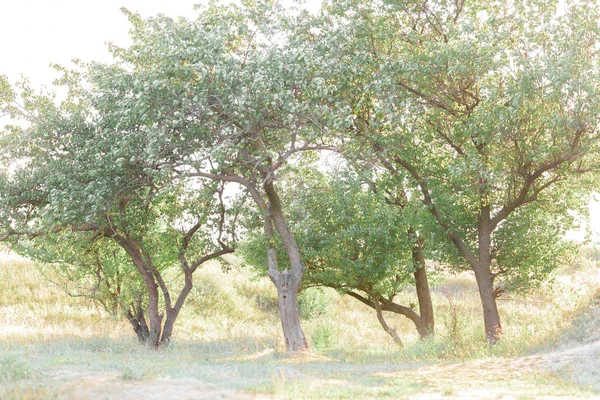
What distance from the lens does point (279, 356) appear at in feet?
73.5

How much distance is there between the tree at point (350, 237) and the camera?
27.1m

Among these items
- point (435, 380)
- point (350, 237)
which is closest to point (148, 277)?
point (350, 237)

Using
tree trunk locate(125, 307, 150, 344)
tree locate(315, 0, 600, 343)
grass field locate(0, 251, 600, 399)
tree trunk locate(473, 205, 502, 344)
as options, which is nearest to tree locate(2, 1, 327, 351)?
tree locate(315, 0, 600, 343)

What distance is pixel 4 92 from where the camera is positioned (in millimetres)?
25422

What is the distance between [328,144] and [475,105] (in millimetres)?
6196

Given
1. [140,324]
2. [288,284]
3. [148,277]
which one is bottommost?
[140,324]

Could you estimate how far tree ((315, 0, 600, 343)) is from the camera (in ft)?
68.3

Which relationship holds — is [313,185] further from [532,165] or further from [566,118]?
[566,118]

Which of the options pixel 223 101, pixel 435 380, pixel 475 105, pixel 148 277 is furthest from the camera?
pixel 148 277

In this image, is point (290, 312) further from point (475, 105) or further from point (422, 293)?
point (475, 105)

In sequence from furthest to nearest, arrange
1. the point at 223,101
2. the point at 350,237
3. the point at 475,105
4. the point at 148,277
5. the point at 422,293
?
the point at 422,293 → the point at 148,277 → the point at 350,237 → the point at 475,105 → the point at 223,101

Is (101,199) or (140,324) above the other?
(101,199)

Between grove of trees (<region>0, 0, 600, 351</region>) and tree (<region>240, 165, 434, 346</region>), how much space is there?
11cm

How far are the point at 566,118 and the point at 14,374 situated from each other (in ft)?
58.1
